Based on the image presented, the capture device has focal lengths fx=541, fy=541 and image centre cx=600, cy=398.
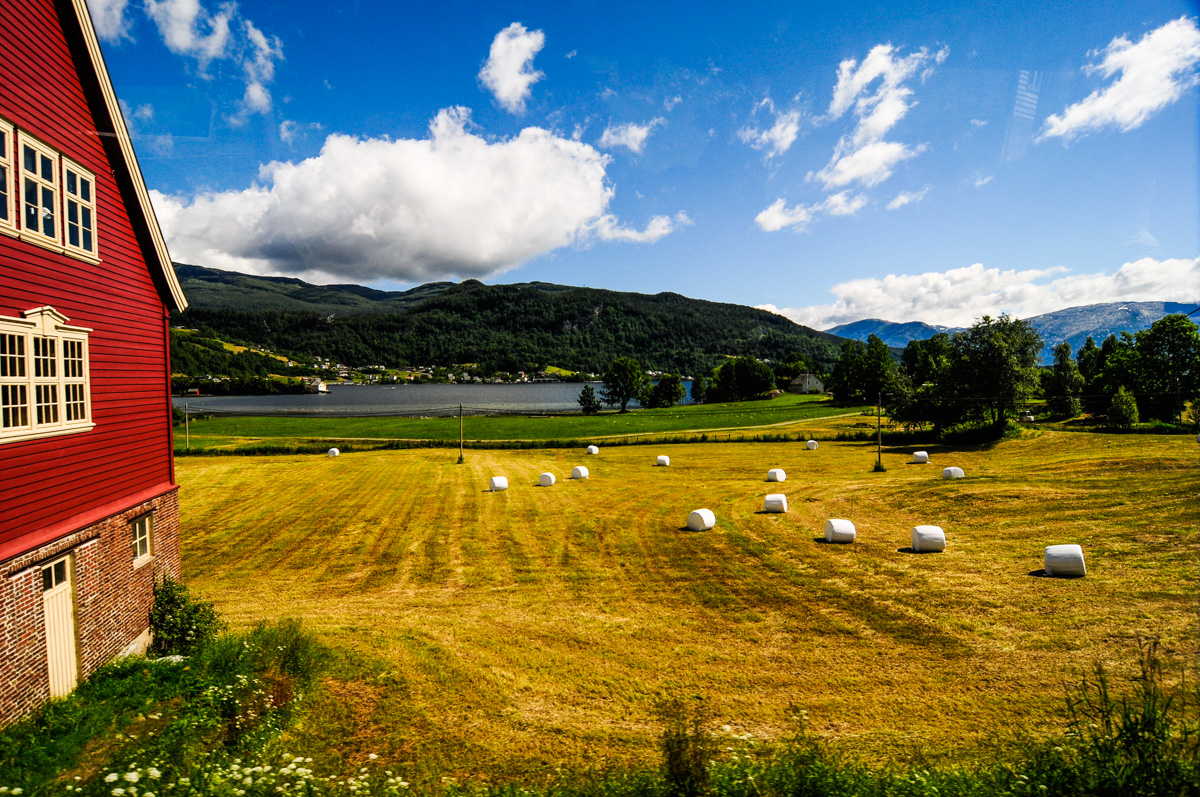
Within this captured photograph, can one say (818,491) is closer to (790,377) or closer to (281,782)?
(281,782)

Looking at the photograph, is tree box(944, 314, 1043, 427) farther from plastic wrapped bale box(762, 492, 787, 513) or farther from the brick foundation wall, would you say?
the brick foundation wall

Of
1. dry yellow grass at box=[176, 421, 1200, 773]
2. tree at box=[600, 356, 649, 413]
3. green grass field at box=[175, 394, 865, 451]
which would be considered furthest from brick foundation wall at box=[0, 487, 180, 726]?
tree at box=[600, 356, 649, 413]

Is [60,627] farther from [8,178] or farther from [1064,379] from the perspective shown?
[1064,379]

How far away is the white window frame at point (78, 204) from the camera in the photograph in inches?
451

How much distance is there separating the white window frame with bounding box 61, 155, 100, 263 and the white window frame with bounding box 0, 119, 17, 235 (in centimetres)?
146

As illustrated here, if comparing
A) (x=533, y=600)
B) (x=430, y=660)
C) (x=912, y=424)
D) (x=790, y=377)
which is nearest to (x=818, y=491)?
(x=533, y=600)

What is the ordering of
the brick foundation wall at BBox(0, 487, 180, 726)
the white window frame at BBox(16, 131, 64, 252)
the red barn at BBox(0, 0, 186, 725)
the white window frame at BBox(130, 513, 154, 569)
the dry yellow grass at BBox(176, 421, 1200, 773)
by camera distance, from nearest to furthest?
the brick foundation wall at BBox(0, 487, 180, 726) → the red barn at BBox(0, 0, 186, 725) → the white window frame at BBox(16, 131, 64, 252) → the dry yellow grass at BBox(176, 421, 1200, 773) → the white window frame at BBox(130, 513, 154, 569)

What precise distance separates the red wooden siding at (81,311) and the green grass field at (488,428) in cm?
5409

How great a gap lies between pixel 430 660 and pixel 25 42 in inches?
609

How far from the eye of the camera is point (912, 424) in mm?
64750

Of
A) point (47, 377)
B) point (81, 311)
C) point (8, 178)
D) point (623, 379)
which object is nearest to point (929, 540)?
point (47, 377)

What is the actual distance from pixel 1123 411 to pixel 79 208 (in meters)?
71.3

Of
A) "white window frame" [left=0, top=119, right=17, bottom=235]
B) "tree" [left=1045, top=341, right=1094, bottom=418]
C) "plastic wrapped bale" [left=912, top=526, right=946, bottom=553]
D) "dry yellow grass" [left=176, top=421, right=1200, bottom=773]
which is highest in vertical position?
"white window frame" [left=0, top=119, right=17, bottom=235]

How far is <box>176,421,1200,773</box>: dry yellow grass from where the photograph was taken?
10492mm
